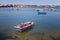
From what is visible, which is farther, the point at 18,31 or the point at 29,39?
the point at 18,31

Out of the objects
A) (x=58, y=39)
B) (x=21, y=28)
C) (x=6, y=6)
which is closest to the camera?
(x=58, y=39)

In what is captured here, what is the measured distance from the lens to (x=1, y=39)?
18828mm

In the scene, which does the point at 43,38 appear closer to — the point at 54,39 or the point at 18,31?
the point at 54,39

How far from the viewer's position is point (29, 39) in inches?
758

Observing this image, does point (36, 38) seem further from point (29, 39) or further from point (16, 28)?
point (16, 28)

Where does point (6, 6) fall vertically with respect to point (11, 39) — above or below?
below

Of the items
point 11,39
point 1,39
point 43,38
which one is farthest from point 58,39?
point 1,39

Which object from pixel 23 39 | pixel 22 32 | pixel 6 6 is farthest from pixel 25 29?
pixel 6 6

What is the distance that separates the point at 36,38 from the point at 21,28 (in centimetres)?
577

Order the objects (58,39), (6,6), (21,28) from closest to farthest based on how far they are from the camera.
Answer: (58,39)
(21,28)
(6,6)

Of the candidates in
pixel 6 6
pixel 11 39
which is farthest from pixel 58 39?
pixel 6 6

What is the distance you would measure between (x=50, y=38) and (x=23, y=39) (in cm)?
371

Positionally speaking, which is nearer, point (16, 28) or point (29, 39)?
point (29, 39)

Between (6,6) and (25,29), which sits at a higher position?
(25,29)
